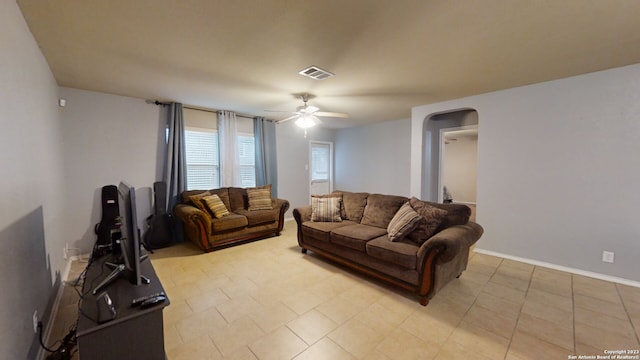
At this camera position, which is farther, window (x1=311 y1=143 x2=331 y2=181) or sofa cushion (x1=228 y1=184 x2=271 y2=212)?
window (x1=311 y1=143 x2=331 y2=181)

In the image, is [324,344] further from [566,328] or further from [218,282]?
[566,328]

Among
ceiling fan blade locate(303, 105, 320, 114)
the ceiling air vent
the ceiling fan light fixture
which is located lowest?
the ceiling fan light fixture

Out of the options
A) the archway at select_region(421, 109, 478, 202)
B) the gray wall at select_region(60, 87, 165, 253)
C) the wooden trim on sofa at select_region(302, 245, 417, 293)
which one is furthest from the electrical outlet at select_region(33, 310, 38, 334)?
the archway at select_region(421, 109, 478, 202)

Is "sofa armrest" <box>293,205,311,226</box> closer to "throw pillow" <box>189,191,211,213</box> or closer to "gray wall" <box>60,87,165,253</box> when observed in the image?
"throw pillow" <box>189,191,211,213</box>

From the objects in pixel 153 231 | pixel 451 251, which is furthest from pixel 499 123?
pixel 153 231

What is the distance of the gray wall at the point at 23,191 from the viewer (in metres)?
1.39

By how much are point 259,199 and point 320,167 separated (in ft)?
8.93

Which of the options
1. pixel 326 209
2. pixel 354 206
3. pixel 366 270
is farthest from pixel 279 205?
pixel 366 270

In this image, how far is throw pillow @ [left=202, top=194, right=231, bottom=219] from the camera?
401 cm

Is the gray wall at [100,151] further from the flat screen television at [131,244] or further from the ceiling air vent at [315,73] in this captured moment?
the ceiling air vent at [315,73]

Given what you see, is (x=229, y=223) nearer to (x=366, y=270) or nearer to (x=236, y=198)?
(x=236, y=198)

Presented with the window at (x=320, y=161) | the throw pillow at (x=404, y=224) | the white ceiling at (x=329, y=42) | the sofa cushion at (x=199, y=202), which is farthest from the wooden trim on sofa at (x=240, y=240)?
the window at (x=320, y=161)

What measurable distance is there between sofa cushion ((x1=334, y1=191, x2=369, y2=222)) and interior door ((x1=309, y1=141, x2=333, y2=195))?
2789 mm

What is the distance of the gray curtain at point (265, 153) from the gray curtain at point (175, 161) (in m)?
1.47
